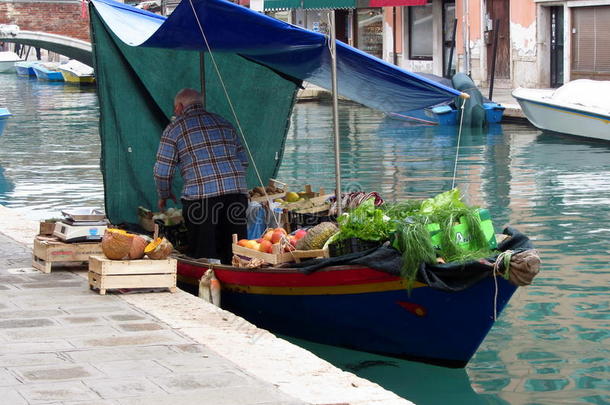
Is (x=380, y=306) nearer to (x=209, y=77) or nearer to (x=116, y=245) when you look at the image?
(x=116, y=245)

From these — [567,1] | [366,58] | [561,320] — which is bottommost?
[561,320]

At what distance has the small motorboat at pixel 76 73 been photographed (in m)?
43.3

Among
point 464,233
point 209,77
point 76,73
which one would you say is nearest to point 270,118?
point 209,77

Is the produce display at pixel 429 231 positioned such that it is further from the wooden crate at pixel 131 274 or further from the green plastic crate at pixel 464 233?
the wooden crate at pixel 131 274

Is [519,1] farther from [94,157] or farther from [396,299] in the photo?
[396,299]

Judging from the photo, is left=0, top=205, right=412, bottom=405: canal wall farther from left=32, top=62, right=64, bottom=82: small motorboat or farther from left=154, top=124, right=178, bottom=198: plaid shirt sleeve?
left=32, top=62, right=64, bottom=82: small motorboat

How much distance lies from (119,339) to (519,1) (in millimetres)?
23218

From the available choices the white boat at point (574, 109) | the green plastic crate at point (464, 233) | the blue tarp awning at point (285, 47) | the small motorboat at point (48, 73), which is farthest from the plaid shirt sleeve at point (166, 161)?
the small motorboat at point (48, 73)

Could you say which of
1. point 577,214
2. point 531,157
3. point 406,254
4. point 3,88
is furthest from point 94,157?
point 3,88

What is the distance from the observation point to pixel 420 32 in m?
33.6

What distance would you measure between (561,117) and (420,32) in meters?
14.4

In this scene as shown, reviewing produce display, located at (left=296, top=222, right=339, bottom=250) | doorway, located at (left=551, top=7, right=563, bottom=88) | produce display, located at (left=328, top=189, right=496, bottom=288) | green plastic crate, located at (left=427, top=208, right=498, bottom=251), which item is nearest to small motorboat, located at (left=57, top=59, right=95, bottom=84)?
doorway, located at (left=551, top=7, right=563, bottom=88)

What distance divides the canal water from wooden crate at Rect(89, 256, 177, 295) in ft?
3.44

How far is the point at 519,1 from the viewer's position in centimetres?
2753
